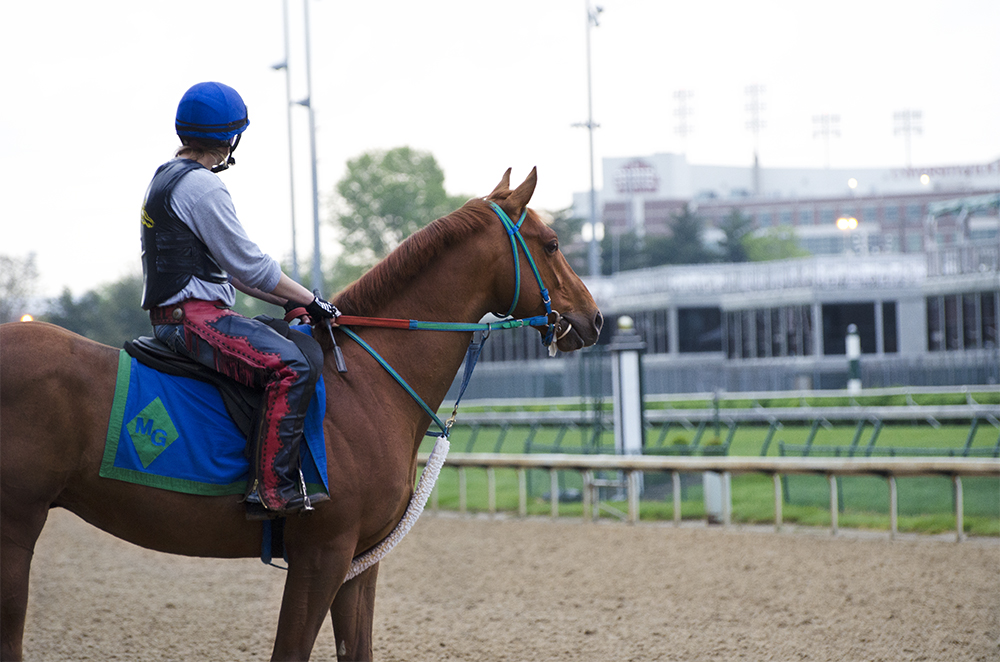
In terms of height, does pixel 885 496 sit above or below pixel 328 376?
below

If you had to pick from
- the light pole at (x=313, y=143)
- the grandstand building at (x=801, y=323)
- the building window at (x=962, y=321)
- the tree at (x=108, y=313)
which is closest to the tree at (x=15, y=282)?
the tree at (x=108, y=313)

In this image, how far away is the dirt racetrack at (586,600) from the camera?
5.82 m

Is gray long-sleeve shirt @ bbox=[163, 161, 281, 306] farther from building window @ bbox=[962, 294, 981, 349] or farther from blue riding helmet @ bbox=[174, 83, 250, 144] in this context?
building window @ bbox=[962, 294, 981, 349]

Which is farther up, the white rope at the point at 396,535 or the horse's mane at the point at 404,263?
the horse's mane at the point at 404,263

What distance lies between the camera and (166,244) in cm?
327

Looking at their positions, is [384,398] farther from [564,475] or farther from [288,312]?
[564,475]

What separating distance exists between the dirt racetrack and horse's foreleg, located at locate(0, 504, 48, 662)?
276cm

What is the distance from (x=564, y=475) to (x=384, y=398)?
10103 mm

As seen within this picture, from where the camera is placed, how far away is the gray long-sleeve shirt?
3.24 meters

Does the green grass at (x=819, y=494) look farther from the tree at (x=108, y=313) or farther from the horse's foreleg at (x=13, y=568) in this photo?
the horse's foreleg at (x=13, y=568)

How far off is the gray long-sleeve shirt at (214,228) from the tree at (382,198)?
166ft

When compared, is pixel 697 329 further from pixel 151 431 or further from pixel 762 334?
pixel 151 431

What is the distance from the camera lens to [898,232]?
88375 mm

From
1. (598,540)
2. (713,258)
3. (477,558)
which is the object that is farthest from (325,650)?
(713,258)
